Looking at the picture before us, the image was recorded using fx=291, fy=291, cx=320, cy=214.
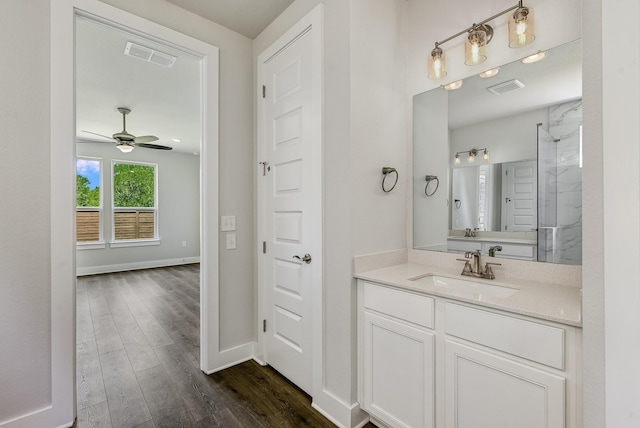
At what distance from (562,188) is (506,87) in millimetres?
634

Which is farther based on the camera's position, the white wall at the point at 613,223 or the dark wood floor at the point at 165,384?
the dark wood floor at the point at 165,384

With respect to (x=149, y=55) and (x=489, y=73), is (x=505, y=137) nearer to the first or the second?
(x=489, y=73)

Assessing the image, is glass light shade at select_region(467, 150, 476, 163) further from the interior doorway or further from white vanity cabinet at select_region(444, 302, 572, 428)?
the interior doorway

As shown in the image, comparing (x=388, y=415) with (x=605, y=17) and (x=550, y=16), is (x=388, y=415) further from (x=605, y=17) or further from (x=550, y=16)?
(x=550, y=16)

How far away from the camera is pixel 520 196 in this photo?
5.31 ft

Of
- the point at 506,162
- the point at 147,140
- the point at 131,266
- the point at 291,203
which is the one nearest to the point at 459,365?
A: the point at 506,162

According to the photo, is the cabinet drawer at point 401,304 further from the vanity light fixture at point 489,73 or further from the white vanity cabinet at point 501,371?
the vanity light fixture at point 489,73

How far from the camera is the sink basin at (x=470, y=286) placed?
147cm

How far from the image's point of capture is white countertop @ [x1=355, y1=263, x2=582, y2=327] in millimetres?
1050

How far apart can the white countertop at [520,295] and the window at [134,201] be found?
6644mm

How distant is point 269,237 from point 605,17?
6.88ft

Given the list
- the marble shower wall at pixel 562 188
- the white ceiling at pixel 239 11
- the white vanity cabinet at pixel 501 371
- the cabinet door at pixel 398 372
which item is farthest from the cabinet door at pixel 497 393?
the white ceiling at pixel 239 11

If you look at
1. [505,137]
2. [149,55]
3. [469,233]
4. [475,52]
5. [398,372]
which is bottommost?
[398,372]

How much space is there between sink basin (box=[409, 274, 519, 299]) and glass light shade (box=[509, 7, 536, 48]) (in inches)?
49.5
